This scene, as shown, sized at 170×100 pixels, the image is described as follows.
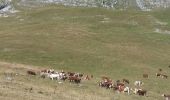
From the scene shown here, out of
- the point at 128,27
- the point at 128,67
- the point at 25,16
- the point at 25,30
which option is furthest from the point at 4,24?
the point at 128,67

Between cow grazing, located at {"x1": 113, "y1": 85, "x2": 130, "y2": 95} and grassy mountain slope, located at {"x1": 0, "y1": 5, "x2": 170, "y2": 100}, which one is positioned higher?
cow grazing, located at {"x1": 113, "y1": 85, "x2": 130, "y2": 95}

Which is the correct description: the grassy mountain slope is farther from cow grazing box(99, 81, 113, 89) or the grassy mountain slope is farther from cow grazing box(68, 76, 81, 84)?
cow grazing box(68, 76, 81, 84)

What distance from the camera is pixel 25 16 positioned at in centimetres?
14112

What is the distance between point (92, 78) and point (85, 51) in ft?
69.4

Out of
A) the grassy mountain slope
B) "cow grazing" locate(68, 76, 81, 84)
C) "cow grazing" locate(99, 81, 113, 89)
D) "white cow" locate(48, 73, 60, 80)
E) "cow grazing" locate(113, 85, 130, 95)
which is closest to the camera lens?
"cow grazing" locate(113, 85, 130, 95)

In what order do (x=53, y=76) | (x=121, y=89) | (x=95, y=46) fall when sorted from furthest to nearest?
1. (x=95, y=46)
2. (x=53, y=76)
3. (x=121, y=89)

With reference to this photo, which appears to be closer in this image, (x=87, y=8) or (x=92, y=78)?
(x=92, y=78)

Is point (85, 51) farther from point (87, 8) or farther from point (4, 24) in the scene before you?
point (87, 8)

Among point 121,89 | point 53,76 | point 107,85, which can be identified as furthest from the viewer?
point 53,76

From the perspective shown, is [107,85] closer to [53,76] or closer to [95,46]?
[53,76]

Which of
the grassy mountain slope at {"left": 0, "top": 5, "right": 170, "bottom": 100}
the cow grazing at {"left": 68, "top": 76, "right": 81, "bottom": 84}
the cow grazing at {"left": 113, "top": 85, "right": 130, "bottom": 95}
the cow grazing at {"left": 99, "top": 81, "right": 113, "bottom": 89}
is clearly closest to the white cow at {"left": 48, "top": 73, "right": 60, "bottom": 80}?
the cow grazing at {"left": 68, "top": 76, "right": 81, "bottom": 84}

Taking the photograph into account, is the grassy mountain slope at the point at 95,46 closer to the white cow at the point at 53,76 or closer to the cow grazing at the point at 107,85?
the cow grazing at the point at 107,85

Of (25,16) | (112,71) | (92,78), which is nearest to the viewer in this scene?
(92,78)

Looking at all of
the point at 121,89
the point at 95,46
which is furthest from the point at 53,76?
the point at 95,46
